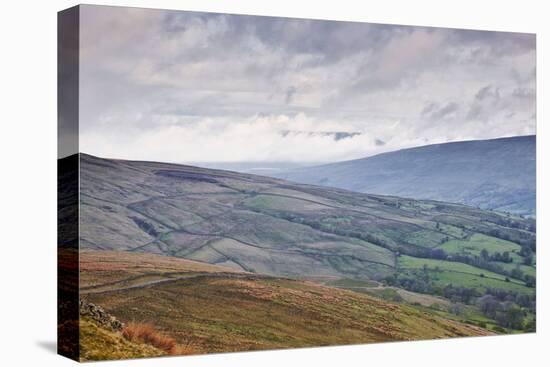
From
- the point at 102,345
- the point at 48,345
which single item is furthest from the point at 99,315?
the point at 48,345

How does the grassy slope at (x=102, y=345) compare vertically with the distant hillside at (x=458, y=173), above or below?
below

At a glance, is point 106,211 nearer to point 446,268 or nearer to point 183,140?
point 183,140

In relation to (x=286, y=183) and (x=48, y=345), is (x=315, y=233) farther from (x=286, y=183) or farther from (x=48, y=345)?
(x=48, y=345)

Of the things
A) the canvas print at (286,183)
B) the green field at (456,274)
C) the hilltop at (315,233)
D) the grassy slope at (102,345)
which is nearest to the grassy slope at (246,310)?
the canvas print at (286,183)

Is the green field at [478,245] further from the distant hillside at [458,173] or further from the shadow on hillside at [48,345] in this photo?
the shadow on hillside at [48,345]

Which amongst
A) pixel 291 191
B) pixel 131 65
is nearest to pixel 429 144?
pixel 291 191

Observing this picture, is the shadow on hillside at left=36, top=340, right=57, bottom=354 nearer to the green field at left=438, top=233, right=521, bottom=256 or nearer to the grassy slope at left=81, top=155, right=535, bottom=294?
the grassy slope at left=81, top=155, right=535, bottom=294
